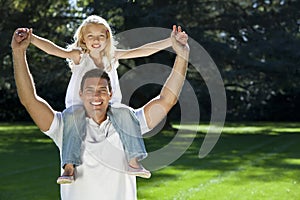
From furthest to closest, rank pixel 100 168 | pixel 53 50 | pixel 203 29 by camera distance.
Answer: pixel 203 29, pixel 53 50, pixel 100 168

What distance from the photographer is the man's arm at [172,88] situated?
2084mm

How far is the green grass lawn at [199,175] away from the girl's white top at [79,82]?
4.68m

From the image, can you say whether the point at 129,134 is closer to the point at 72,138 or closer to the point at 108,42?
the point at 72,138

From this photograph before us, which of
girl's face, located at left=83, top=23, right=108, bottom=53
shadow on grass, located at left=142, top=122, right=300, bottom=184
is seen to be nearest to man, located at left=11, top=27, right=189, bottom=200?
girl's face, located at left=83, top=23, right=108, bottom=53

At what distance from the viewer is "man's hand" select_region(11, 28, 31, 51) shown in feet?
6.40

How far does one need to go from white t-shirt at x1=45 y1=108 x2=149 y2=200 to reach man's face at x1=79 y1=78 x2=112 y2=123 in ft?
0.10

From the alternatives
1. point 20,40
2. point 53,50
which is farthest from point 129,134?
point 53,50

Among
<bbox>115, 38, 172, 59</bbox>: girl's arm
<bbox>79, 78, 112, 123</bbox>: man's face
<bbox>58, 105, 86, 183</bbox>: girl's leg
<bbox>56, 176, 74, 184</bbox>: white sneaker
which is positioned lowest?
<bbox>56, 176, 74, 184</bbox>: white sneaker

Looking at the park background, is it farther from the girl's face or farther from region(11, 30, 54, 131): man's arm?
region(11, 30, 54, 131): man's arm

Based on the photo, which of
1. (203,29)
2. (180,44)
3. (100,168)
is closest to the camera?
(100,168)

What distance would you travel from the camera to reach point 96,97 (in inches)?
81.8

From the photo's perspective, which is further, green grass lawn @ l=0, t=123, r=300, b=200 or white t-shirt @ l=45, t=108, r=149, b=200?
green grass lawn @ l=0, t=123, r=300, b=200

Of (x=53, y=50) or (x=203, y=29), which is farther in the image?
(x=203, y=29)

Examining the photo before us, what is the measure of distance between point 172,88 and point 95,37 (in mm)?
577
